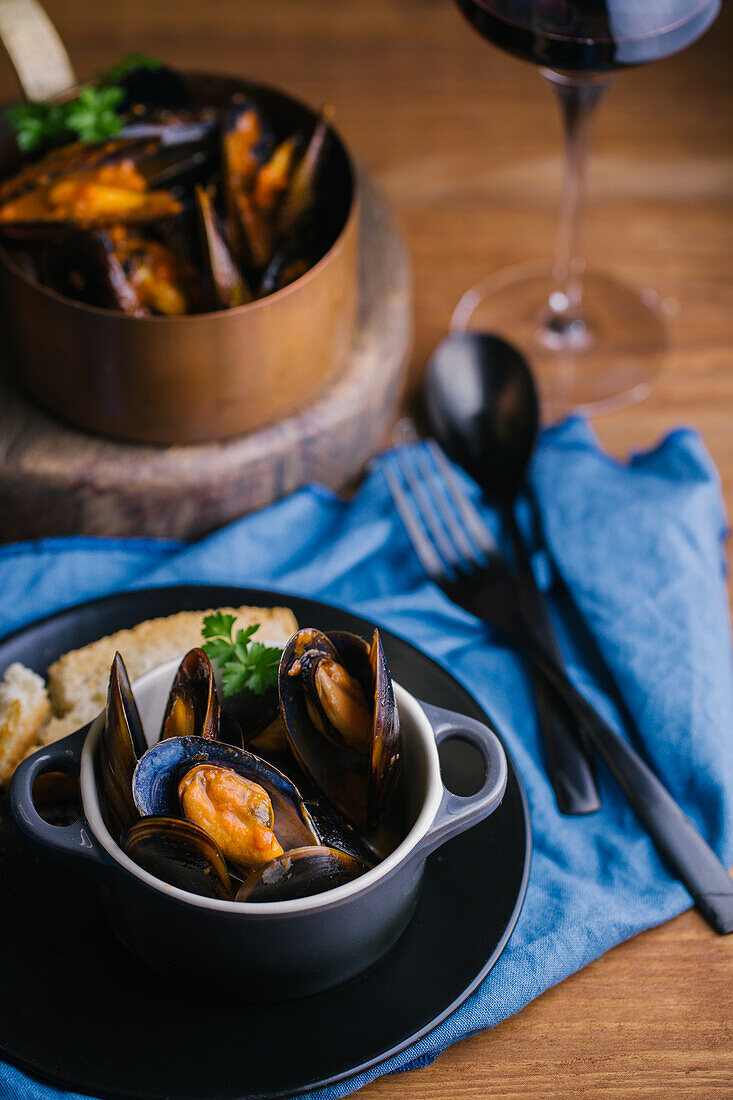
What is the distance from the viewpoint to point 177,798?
722 mm

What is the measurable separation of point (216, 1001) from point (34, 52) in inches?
38.2

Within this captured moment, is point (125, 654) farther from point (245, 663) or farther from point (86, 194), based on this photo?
point (86, 194)

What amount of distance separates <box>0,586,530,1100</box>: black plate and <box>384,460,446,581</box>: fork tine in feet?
1.04

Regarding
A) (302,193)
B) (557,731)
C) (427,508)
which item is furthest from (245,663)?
(302,193)

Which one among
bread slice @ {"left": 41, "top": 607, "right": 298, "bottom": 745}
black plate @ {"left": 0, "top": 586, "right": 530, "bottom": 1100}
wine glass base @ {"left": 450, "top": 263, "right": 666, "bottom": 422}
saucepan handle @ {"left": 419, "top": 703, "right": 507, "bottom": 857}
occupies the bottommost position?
wine glass base @ {"left": 450, "top": 263, "right": 666, "bottom": 422}

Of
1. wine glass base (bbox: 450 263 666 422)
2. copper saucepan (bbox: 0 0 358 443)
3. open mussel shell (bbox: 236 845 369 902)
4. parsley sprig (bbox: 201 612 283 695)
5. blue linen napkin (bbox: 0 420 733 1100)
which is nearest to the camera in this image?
open mussel shell (bbox: 236 845 369 902)

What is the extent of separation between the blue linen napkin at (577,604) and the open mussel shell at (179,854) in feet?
0.85

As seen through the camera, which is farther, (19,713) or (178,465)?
(178,465)

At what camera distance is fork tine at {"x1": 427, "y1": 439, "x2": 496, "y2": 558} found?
1.17 metres

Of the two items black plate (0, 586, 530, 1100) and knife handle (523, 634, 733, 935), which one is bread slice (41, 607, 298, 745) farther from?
knife handle (523, 634, 733, 935)

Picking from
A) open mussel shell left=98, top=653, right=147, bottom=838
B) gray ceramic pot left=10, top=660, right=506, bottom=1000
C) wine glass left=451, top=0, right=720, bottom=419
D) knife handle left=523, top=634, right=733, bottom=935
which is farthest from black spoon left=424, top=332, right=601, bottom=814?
open mussel shell left=98, top=653, right=147, bottom=838

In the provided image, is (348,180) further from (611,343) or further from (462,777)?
(462,777)

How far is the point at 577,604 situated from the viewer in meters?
1.12

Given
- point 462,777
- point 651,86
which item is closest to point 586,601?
point 462,777
